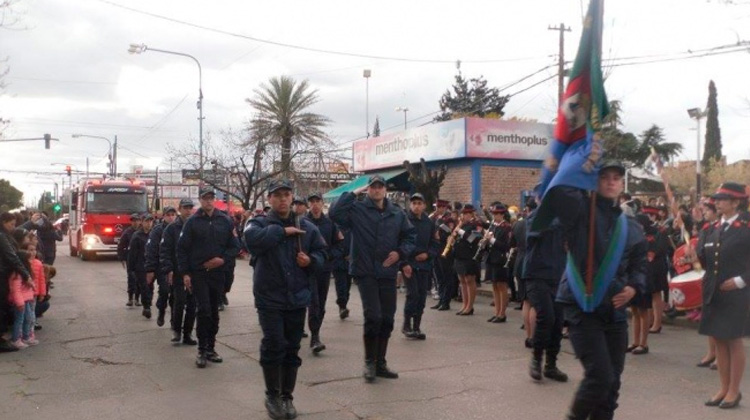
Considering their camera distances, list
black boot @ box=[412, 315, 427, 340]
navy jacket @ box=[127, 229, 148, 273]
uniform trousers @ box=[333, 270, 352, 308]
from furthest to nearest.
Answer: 1. navy jacket @ box=[127, 229, 148, 273]
2. uniform trousers @ box=[333, 270, 352, 308]
3. black boot @ box=[412, 315, 427, 340]

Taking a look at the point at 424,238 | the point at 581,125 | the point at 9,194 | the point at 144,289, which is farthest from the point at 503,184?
the point at 9,194

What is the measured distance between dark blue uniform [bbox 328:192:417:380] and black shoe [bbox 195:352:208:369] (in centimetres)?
208

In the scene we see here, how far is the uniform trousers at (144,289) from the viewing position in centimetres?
1323

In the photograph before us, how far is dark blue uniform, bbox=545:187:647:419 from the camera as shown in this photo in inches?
185

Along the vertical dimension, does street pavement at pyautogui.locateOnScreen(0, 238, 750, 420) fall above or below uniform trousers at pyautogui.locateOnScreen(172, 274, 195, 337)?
below

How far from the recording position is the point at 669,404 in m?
6.68

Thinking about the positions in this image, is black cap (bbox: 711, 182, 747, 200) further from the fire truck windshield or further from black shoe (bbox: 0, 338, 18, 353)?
the fire truck windshield

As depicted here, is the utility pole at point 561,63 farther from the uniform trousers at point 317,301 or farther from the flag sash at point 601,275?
the flag sash at point 601,275

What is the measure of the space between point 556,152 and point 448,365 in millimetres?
4003

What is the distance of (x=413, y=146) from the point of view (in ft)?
87.8

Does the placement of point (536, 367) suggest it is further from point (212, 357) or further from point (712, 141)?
point (712, 141)

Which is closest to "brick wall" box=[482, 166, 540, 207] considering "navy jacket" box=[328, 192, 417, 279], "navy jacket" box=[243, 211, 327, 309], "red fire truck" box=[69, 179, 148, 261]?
"red fire truck" box=[69, 179, 148, 261]

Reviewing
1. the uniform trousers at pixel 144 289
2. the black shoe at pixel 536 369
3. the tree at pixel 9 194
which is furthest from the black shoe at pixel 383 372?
the tree at pixel 9 194

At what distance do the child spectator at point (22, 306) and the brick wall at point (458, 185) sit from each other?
15539 mm
